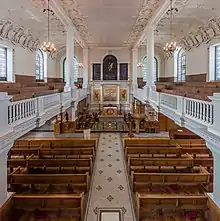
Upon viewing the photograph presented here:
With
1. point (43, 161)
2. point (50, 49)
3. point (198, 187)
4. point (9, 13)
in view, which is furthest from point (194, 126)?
point (9, 13)

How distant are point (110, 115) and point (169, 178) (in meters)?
16.6

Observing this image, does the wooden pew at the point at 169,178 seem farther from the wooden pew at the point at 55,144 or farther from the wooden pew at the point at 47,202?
the wooden pew at the point at 55,144

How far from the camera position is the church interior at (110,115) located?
681 cm

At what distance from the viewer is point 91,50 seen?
92.6 ft

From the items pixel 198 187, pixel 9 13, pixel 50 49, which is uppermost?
pixel 9 13

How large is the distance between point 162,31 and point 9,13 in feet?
33.3

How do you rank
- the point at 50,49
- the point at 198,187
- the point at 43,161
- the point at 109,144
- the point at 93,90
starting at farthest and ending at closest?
the point at 93,90 < the point at 109,144 < the point at 50,49 < the point at 43,161 < the point at 198,187

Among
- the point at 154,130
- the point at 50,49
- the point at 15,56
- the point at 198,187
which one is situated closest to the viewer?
the point at 198,187

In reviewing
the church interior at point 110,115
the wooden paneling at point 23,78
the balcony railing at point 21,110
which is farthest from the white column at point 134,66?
the balcony railing at point 21,110

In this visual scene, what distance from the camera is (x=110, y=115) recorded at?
25.0 metres

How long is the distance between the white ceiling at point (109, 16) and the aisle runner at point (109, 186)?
657 centimetres

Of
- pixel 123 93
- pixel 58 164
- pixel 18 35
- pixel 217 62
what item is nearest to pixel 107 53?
pixel 123 93

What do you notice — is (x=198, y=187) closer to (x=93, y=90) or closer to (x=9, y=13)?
(x=9, y=13)

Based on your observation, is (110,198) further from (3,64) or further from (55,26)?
(55,26)
